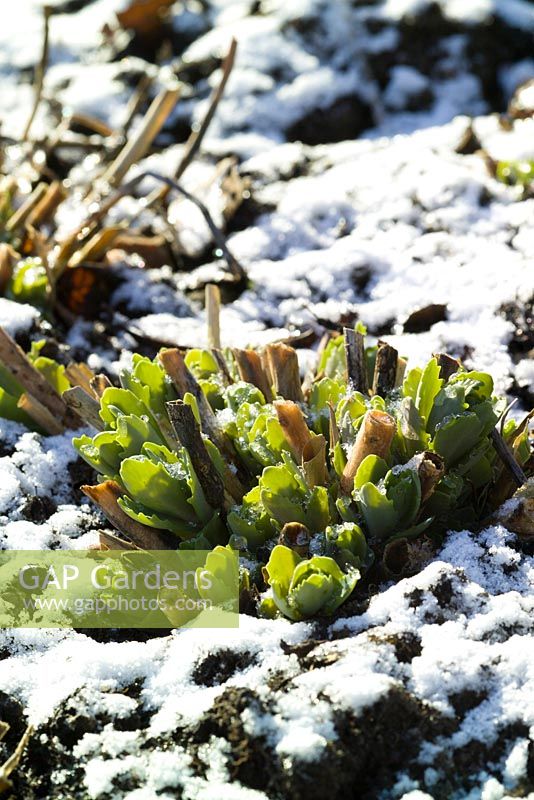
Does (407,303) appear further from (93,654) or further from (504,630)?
(93,654)

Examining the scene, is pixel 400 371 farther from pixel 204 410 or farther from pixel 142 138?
pixel 142 138

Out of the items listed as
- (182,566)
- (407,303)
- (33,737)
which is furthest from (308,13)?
(33,737)

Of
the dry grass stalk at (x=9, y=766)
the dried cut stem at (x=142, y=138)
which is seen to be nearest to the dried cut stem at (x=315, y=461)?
the dry grass stalk at (x=9, y=766)

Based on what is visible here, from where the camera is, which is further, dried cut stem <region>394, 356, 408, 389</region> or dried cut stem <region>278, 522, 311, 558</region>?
dried cut stem <region>394, 356, 408, 389</region>

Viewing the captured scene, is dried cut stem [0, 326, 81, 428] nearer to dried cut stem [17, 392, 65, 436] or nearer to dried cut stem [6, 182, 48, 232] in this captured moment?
dried cut stem [17, 392, 65, 436]

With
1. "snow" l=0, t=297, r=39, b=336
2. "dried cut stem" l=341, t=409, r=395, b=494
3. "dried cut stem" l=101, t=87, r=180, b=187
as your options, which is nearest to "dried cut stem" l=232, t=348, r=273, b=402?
"dried cut stem" l=341, t=409, r=395, b=494

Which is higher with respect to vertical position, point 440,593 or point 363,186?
point 363,186
